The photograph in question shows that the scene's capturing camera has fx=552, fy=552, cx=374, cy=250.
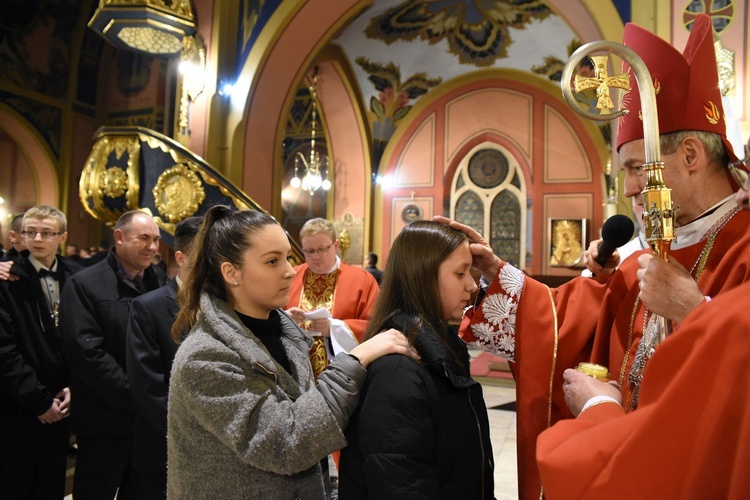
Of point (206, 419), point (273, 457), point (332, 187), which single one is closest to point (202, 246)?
point (206, 419)

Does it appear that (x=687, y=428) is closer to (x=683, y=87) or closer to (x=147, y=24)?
(x=683, y=87)

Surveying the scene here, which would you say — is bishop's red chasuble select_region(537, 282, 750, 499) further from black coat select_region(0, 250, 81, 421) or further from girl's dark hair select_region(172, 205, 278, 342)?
black coat select_region(0, 250, 81, 421)

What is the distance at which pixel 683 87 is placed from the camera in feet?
4.96

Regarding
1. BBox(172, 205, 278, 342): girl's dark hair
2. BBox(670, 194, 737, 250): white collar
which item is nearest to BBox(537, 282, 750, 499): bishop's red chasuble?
BBox(670, 194, 737, 250): white collar

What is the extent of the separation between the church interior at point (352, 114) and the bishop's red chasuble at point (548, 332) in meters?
4.88

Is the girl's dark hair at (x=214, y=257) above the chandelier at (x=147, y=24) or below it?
below

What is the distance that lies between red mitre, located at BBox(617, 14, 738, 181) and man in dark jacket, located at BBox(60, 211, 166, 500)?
2.40 metres

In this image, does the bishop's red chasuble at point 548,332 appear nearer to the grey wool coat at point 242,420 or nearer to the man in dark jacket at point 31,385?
the grey wool coat at point 242,420

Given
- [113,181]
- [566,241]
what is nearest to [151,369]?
[113,181]

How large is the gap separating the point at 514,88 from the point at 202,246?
1129cm

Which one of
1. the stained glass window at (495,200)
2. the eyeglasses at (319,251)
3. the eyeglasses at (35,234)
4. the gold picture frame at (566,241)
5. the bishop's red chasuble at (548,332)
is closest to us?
the bishop's red chasuble at (548,332)

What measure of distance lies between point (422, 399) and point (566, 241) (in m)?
10.8

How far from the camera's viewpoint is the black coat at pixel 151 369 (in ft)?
7.33

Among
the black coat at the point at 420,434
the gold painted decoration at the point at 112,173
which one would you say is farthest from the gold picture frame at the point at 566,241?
Answer: the black coat at the point at 420,434
